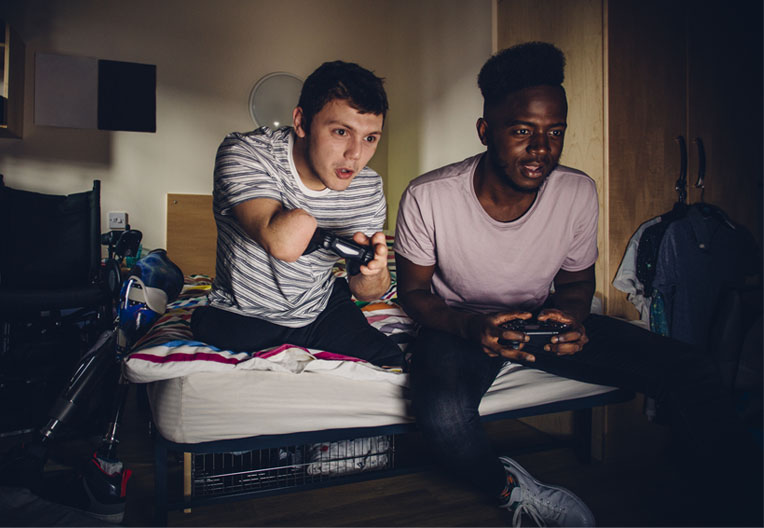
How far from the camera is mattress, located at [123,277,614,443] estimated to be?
47.2 inches

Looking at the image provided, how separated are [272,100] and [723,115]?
3.01 meters

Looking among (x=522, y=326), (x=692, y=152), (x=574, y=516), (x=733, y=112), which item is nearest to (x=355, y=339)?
(x=522, y=326)

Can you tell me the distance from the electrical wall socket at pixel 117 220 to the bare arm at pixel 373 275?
270 cm

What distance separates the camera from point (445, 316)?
1.37m

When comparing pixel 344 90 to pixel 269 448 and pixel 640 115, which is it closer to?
pixel 269 448

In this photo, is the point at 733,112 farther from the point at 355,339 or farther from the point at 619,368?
the point at 355,339

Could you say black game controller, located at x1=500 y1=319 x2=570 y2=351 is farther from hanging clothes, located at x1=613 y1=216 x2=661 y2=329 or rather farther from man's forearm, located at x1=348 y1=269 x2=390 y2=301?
hanging clothes, located at x1=613 y1=216 x2=661 y2=329

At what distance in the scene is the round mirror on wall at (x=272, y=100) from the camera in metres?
3.86

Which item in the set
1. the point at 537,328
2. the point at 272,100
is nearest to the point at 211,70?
the point at 272,100

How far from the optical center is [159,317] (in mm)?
1748

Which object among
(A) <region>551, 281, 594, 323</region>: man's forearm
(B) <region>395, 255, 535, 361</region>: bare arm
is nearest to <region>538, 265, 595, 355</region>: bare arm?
(A) <region>551, 281, 594, 323</region>: man's forearm

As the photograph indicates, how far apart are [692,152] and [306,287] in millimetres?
1508

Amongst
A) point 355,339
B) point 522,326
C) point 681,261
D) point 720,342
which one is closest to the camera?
point 522,326

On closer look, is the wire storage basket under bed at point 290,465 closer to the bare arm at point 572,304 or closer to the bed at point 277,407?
the bed at point 277,407
